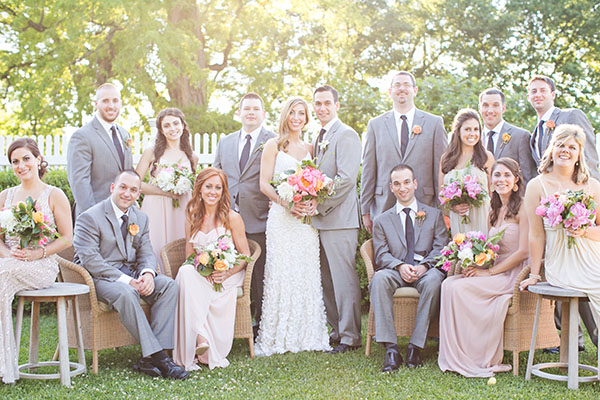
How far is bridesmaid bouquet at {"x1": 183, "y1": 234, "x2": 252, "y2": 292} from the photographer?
5676 mm

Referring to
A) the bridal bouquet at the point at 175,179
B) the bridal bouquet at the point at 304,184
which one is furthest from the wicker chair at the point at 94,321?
the bridal bouquet at the point at 304,184

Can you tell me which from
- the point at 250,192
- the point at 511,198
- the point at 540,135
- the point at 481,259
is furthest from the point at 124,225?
the point at 540,135

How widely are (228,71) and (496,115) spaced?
14688 millimetres

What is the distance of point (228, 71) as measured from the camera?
66.3 feet

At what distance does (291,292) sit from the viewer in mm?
6145

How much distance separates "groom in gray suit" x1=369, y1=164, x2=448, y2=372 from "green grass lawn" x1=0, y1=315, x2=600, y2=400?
314mm

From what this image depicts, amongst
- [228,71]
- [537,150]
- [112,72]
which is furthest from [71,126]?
[537,150]

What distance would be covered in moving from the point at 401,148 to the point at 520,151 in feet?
3.77

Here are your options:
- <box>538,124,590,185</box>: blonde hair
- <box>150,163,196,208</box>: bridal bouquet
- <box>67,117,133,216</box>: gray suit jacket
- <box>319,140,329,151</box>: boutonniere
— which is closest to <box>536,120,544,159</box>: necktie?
<box>538,124,590,185</box>: blonde hair

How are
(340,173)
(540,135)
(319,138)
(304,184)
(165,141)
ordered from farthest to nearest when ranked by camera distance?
(165,141) → (319,138) → (540,135) → (340,173) → (304,184)

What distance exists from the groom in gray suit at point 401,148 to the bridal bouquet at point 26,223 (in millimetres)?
3002

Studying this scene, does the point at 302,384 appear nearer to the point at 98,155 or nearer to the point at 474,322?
the point at 474,322

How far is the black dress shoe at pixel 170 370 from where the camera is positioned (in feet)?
17.2

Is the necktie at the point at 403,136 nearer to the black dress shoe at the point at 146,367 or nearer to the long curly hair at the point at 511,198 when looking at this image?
the long curly hair at the point at 511,198
